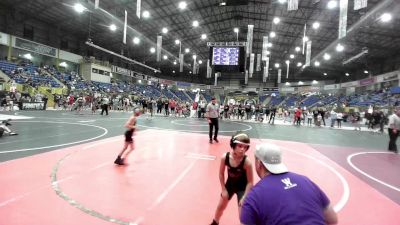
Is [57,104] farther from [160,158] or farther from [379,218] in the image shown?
[379,218]

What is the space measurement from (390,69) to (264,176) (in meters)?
48.4

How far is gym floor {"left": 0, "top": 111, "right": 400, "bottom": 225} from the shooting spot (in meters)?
4.09

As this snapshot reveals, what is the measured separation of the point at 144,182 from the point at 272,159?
4302 mm

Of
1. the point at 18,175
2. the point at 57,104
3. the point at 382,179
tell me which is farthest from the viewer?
the point at 57,104

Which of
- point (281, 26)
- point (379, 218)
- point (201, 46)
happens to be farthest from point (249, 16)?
point (379, 218)

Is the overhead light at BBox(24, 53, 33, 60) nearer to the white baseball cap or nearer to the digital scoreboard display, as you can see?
the digital scoreboard display

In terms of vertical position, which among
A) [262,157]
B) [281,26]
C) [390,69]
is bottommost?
[262,157]

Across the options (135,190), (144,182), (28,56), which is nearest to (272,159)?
(135,190)

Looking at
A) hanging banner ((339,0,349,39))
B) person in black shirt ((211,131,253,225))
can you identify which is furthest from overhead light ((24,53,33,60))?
person in black shirt ((211,131,253,225))

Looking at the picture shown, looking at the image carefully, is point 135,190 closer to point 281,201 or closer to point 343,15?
point 281,201

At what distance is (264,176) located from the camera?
1877mm

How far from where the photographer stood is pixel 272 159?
1850 mm

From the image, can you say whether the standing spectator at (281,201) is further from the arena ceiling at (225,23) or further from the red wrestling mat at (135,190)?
the arena ceiling at (225,23)

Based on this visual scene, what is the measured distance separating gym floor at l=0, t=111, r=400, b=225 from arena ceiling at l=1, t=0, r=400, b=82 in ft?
42.8
